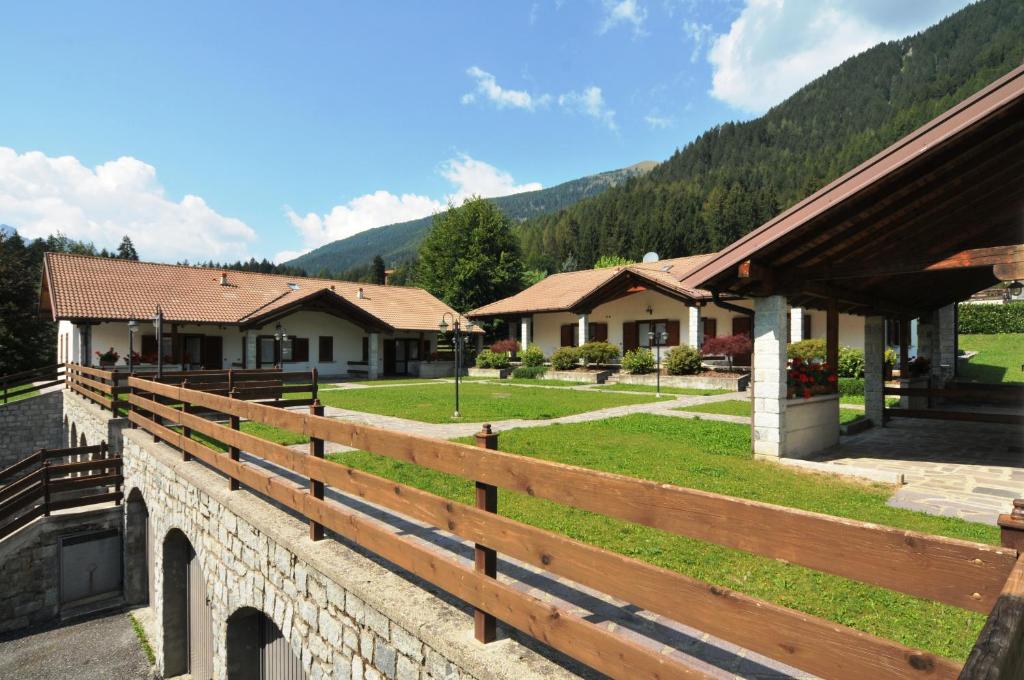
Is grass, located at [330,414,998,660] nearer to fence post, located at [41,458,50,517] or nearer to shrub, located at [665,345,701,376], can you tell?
fence post, located at [41,458,50,517]

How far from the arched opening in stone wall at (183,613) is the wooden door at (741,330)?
68.9 feet

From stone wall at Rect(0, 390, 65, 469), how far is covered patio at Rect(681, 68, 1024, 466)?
23136mm

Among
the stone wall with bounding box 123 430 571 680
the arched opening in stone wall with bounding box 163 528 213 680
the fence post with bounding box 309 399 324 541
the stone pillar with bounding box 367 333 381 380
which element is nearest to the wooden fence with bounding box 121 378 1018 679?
the stone wall with bounding box 123 430 571 680

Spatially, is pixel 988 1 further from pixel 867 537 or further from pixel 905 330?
pixel 867 537

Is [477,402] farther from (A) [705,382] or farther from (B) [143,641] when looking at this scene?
(A) [705,382]

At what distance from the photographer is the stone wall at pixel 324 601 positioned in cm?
267

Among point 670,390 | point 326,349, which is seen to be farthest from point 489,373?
point 670,390

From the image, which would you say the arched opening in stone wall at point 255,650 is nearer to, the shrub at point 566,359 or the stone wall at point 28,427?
the stone wall at point 28,427

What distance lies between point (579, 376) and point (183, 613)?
18.7m

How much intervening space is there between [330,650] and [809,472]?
6.91 m

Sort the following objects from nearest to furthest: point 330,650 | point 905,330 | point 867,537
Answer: point 867,537
point 330,650
point 905,330

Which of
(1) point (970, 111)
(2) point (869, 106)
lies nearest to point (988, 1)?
(2) point (869, 106)

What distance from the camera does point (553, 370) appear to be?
26375 millimetres

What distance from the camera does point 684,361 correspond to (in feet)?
71.1
